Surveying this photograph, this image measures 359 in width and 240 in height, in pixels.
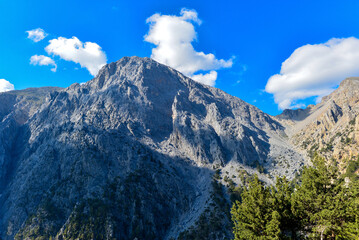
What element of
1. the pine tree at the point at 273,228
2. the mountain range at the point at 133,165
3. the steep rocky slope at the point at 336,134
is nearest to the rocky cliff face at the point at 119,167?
the mountain range at the point at 133,165

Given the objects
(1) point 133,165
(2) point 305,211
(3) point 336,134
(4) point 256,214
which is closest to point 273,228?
(4) point 256,214

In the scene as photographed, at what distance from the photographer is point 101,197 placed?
11394 centimetres

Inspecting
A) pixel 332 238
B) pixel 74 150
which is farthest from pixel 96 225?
pixel 332 238

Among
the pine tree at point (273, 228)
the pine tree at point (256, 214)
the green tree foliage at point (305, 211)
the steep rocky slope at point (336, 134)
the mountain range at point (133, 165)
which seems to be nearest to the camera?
the pine tree at point (273, 228)

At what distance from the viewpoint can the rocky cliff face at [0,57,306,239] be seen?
10750 cm

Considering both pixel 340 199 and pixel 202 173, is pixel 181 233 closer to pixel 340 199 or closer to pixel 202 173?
pixel 202 173

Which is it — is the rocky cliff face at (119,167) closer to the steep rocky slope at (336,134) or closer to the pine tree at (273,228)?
the steep rocky slope at (336,134)

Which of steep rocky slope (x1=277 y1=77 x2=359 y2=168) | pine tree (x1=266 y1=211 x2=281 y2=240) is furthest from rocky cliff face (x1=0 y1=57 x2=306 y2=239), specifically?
pine tree (x1=266 y1=211 x2=281 y2=240)

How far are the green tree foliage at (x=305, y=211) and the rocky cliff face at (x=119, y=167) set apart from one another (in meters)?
70.8

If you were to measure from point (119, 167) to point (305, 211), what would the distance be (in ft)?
403

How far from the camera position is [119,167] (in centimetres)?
Result: 13650

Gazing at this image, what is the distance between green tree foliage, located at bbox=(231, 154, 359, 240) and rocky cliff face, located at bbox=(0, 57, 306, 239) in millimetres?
70841

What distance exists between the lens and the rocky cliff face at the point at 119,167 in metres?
108

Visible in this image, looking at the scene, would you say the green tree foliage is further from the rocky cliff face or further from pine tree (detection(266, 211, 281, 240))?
the rocky cliff face
